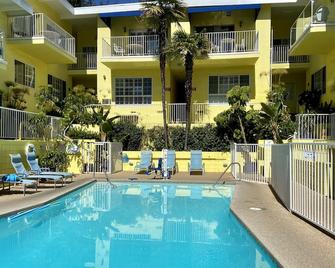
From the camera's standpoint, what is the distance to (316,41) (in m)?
19.5

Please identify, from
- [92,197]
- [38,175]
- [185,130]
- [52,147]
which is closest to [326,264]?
[92,197]

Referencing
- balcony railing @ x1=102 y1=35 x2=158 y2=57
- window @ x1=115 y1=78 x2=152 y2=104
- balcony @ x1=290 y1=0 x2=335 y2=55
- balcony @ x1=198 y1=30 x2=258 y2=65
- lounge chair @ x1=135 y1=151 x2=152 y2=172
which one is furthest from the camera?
window @ x1=115 y1=78 x2=152 y2=104

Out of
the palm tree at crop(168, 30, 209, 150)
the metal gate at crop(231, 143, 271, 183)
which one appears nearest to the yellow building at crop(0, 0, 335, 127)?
the palm tree at crop(168, 30, 209, 150)

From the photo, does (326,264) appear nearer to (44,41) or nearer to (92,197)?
(92,197)

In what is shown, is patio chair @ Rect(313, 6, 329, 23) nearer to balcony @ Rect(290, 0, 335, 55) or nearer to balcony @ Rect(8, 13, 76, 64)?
balcony @ Rect(290, 0, 335, 55)

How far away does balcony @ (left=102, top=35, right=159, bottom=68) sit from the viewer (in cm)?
2672

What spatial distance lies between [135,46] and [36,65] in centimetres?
636

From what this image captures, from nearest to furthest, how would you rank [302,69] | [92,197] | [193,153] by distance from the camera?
[92,197]
[193,153]
[302,69]

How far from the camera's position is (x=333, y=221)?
27.6 feet

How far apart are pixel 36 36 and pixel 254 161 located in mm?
13079

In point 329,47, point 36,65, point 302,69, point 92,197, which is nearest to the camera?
point 92,197

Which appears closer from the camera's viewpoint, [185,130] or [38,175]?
[38,175]

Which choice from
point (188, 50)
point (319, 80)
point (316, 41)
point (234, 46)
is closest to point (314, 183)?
point (316, 41)

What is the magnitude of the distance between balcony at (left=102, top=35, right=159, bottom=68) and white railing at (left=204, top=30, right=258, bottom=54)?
142 inches
